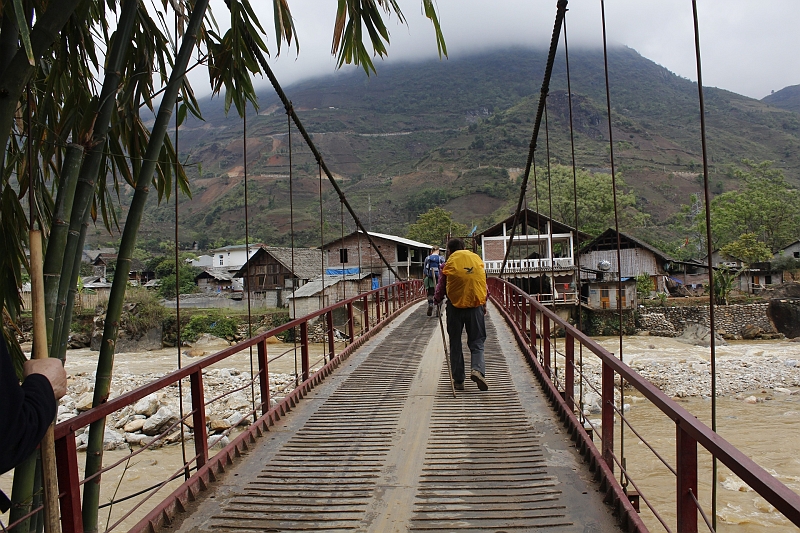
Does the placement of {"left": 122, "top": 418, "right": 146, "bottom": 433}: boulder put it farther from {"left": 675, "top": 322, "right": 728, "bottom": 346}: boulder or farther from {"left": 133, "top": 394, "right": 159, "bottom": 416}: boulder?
{"left": 675, "top": 322, "right": 728, "bottom": 346}: boulder

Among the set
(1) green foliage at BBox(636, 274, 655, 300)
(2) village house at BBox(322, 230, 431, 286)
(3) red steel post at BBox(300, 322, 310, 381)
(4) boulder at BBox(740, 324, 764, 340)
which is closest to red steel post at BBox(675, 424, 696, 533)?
(3) red steel post at BBox(300, 322, 310, 381)

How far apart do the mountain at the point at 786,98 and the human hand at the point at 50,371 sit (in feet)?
546

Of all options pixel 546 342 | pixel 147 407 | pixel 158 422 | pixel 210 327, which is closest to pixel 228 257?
pixel 210 327

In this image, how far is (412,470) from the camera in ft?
10.5

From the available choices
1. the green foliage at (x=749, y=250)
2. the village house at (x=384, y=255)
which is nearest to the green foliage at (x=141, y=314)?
the village house at (x=384, y=255)

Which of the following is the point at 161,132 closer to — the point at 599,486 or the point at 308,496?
the point at 308,496

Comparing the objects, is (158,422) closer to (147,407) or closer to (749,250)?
(147,407)

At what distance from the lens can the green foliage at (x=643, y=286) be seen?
28.1 meters

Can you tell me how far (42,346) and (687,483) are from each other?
6.33 ft

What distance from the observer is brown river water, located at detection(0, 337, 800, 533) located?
7.74 meters

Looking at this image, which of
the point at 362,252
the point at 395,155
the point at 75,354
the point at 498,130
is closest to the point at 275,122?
the point at 395,155

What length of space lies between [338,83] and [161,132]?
172 metres

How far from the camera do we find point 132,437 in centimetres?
1062

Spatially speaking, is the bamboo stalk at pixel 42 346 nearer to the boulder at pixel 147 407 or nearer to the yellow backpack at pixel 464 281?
the yellow backpack at pixel 464 281
